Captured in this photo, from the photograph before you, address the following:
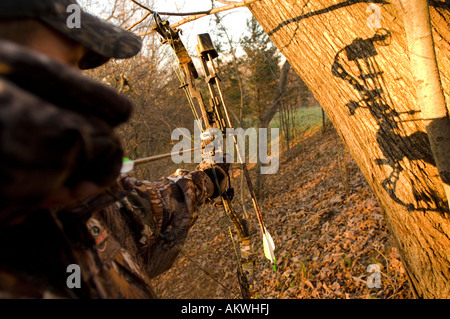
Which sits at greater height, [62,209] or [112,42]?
[112,42]

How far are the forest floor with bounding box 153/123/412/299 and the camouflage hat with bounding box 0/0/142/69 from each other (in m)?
1.34

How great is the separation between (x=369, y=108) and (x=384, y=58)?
32 cm

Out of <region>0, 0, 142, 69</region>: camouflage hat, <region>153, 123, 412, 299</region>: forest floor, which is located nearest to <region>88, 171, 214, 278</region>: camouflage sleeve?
<region>153, 123, 412, 299</region>: forest floor

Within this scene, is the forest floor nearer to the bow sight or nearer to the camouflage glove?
the bow sight

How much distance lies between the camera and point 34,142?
1.69ft

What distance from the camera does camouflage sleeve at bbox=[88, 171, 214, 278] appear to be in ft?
3.52
